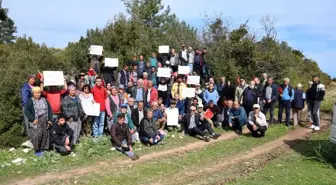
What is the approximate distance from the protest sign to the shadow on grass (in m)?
7.18

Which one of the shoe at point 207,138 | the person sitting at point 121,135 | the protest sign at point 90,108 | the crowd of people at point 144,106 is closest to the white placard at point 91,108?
the protest sign at point 90,108

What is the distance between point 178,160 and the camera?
11477 mm

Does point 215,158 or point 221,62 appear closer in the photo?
point 215,158

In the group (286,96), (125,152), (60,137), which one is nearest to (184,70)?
(286,96)

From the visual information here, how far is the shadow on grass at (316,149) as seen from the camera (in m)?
11.9

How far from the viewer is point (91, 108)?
1263 centimetres

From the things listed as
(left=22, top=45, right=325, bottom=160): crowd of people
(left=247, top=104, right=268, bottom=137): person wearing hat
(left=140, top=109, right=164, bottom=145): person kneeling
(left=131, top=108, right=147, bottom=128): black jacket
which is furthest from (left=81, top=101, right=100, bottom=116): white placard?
(left=247, top=104, right=268, bottom=137): person wearing hat

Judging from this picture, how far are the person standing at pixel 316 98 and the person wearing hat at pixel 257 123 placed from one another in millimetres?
2798

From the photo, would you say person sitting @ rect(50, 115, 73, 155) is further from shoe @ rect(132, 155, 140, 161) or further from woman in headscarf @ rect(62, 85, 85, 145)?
shoe @ rect(132, 155, 140, 161)

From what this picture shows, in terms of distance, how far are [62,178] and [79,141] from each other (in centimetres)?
304

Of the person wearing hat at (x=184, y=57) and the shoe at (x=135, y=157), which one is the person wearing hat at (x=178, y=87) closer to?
the person wearing hat at (x=184, y=57)

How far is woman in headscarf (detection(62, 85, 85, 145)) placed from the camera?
12.0 m

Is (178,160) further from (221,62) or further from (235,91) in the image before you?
(221,62)

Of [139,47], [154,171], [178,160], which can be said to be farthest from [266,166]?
[139,47]
